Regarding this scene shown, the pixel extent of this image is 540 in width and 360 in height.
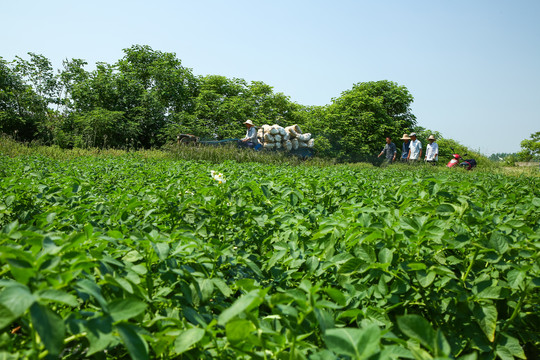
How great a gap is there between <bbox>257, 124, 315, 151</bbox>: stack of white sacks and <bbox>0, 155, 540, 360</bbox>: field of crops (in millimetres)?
15679

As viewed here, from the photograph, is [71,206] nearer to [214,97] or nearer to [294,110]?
[214,97]

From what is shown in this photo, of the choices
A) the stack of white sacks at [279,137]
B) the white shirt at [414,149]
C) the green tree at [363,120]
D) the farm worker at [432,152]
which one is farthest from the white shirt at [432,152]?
the green tree at [363,120]

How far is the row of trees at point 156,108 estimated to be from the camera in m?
19.8

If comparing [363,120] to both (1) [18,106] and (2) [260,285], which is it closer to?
(1) [18,106]

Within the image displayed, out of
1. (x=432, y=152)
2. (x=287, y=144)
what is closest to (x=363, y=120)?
(x=287, y=144)

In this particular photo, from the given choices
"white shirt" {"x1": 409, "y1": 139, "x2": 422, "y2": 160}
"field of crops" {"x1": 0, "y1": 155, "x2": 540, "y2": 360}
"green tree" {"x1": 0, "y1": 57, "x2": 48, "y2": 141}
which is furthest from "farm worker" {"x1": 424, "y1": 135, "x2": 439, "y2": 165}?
"green tree" {"x1": 0, "y1": 57, "x2": 48, "y2": 141}

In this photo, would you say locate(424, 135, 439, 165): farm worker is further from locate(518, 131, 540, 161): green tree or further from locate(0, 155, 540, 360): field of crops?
locate(518, 131, 540, 161): green tree

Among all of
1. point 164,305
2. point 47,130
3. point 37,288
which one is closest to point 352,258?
point 164,305

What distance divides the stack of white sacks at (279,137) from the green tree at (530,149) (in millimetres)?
44330

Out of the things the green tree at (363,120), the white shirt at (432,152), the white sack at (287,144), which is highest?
the green tree at (363,120)

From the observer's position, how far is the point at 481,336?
1.32m

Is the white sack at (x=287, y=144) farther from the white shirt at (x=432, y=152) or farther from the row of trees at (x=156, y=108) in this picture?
the white shirt at (x=432, y=152)

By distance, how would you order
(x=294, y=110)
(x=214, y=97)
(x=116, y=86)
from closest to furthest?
(x=116, y=86), (x=214, y=97), (x=294, y=110)

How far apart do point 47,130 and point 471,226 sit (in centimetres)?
2317
